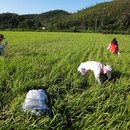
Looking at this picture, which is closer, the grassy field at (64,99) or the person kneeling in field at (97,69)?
the grassy field at (64,99)

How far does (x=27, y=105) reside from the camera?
3.71m

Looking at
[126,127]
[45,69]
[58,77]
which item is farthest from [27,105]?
[45,69]

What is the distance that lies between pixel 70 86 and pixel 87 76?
1.96 ft

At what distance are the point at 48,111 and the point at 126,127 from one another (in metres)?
0.88

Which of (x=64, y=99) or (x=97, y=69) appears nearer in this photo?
(x=64, y=99)

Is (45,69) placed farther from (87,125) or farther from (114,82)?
(87,125)

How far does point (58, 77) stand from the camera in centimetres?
547

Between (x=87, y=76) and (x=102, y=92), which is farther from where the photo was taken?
(x=87, y=76)

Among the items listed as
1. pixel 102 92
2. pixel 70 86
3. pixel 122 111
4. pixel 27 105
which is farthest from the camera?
pixel 70 86

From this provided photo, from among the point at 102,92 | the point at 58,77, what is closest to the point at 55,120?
the point at 102,92

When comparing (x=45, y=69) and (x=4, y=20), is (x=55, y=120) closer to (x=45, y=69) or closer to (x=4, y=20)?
(x=45, y=69)

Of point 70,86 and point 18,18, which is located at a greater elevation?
point 70,86

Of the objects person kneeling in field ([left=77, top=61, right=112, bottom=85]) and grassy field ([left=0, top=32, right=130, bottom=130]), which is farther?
person kneeling in field ([left=77, top=61, right=112, bottom=85])

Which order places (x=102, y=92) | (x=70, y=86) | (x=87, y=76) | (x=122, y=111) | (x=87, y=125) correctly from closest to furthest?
(x=87, y=125), (x=122, y=111), (x=102, y=92), (x=70, y=86), (x=87, y=76)
